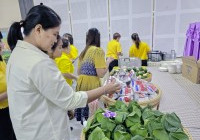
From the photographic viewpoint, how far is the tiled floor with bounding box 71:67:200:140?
109 cm

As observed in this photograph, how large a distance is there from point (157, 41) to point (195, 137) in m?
3.59

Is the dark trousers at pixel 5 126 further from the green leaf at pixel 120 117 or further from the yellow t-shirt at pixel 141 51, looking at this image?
the yellow t-shirt at pixel 141 51

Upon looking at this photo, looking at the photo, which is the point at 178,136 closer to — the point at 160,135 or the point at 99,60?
the point at 160,135

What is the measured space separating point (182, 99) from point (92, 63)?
0.90m

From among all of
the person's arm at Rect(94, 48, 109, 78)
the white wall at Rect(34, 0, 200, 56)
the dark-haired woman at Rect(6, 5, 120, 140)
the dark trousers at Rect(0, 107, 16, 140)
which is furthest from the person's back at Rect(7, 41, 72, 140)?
the white wall at Rect(34, 0, 200, 56)

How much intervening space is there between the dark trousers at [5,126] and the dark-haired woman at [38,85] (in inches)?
25.9

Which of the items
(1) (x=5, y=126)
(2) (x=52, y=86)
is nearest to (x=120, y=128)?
(2) (x=52, y=86)

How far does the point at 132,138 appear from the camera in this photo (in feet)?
2.38

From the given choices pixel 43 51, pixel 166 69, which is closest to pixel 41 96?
pixel 43 51

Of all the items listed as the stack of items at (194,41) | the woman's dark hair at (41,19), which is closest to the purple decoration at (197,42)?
the stack of items at (194,41)

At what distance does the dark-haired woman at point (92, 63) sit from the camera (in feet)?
5.79

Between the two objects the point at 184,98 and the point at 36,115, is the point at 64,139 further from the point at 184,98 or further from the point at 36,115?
the point at 184,98

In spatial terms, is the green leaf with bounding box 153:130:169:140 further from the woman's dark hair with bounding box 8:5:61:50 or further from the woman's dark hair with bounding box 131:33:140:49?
the woman's dark hair with bounding box 131:33:140:49

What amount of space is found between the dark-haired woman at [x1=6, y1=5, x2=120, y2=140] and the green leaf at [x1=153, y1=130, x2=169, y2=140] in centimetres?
34
